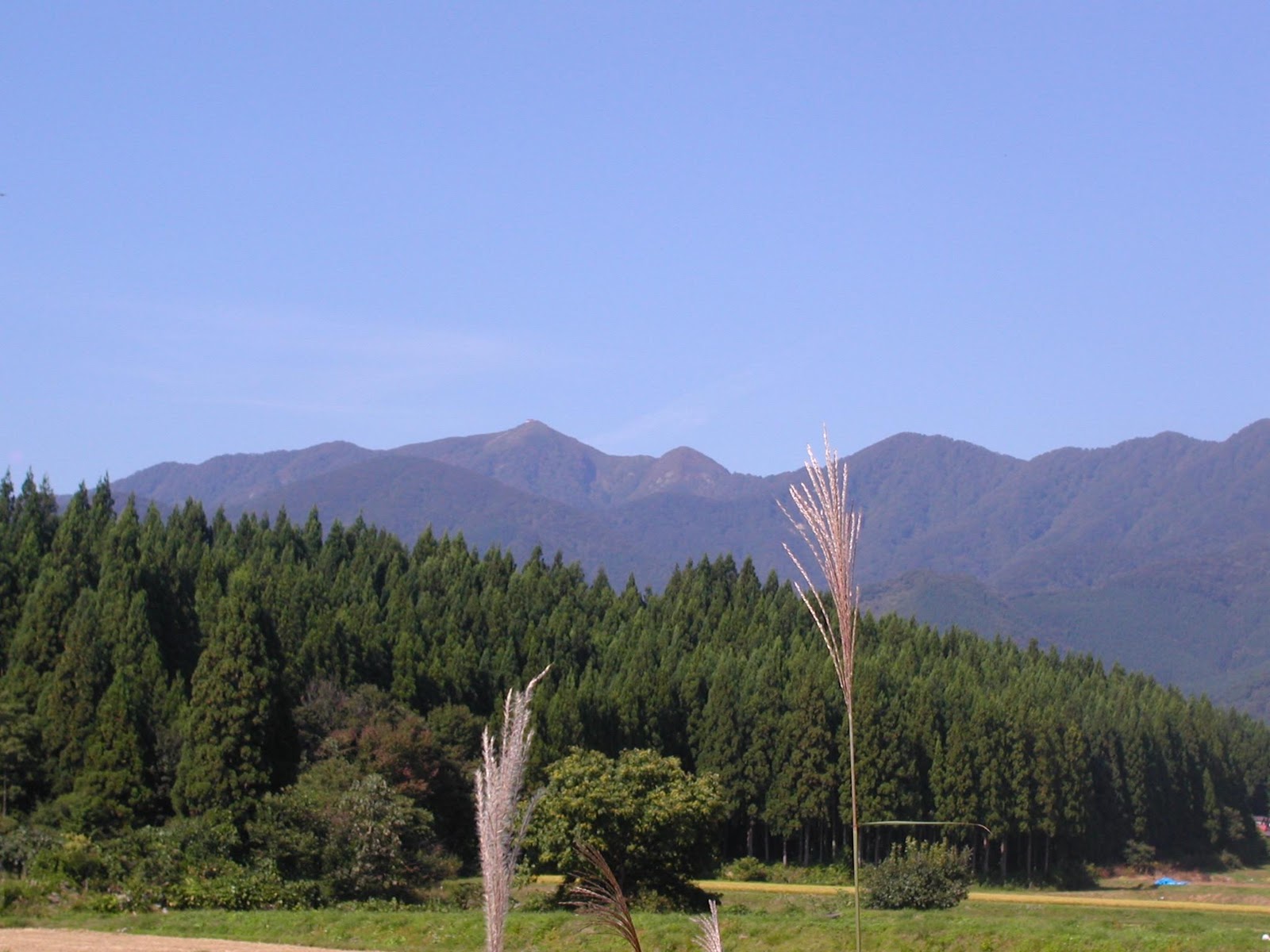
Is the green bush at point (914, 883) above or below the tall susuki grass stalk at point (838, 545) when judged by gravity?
below

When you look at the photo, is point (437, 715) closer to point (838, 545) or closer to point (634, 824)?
point (634, 824)

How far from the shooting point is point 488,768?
6195 millimetres

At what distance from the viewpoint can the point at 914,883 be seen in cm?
3133

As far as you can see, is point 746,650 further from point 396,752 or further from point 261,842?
point 261,842

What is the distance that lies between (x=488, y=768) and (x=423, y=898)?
29.5 m

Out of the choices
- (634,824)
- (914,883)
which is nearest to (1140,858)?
(914,883)

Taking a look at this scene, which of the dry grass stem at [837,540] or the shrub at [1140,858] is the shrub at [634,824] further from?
the shrub at [1140,858]

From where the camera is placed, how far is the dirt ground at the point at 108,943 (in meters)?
22.7

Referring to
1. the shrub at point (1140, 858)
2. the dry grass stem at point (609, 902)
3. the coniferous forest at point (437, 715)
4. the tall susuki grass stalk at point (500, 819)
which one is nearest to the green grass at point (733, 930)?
the coniferous forest at point (437, 715)

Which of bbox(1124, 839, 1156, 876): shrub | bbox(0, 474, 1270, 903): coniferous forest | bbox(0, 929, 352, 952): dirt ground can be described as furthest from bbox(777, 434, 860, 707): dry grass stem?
bbox(1124, 839, 1156, 876): shrub

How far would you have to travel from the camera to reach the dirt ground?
22688 millimetres

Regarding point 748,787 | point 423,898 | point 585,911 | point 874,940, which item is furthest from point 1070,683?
point 585,911

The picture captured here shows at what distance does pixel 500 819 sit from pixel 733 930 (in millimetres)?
20867

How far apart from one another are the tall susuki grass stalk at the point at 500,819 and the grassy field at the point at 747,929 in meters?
16.3
